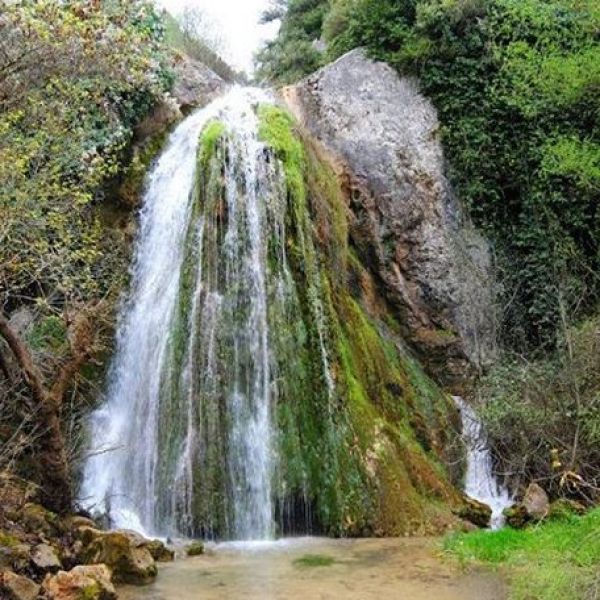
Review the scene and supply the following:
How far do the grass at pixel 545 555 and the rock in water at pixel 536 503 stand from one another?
2.65ft

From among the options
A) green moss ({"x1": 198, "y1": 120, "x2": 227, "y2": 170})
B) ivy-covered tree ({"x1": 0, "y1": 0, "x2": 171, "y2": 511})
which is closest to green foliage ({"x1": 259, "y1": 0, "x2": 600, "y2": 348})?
green moss ({"x1": 198, "y1": 120, "x2": 227, "y2": 170})

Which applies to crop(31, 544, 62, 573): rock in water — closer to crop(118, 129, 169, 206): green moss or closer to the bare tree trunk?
the bare tree trunk

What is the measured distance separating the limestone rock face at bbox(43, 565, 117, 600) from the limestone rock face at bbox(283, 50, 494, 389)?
9459 mm

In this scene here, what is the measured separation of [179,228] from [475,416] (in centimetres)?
606

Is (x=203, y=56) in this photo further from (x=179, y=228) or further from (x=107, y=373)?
(x=107, y=373)

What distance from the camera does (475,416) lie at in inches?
542

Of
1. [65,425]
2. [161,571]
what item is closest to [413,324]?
[65,425]

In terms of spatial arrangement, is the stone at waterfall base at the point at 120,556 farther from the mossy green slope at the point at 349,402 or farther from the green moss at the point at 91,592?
the mossy green slope at the point at 349,402

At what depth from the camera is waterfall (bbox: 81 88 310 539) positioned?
33.2 feet

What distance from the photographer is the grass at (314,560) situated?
8109 millimetres

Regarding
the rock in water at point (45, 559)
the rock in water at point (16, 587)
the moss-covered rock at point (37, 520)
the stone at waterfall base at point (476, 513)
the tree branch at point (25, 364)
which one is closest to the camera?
the rock in water at point (16, 587)

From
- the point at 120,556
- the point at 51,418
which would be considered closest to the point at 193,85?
the point at 51,418

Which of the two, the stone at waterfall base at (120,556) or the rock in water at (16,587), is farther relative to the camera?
the stone at waterfall base at (120,556)

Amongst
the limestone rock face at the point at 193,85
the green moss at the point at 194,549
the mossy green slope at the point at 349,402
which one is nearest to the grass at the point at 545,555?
the mossy green slope at the point at 349,402
